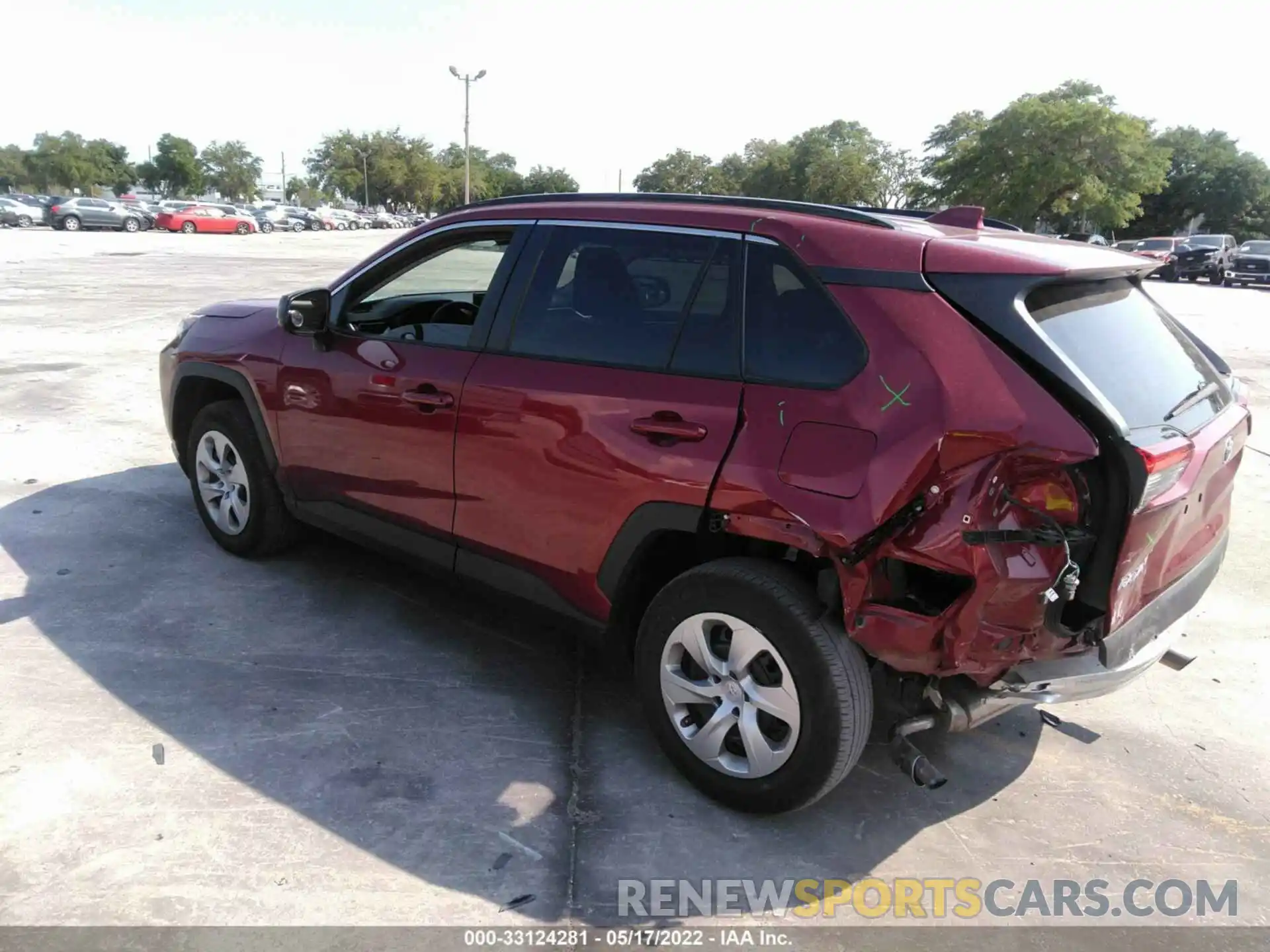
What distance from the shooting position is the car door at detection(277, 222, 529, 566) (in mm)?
3619

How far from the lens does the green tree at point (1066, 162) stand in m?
56.0

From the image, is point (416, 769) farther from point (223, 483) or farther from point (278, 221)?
point (278, 221)

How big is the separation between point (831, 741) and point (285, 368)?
295cm

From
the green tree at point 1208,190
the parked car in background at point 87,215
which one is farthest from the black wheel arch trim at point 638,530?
the green tree at point 1208,190

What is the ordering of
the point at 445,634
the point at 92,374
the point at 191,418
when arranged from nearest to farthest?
the point at 445,634 → the point at 191,418 → the point at 92,374

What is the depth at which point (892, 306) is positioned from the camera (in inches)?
103

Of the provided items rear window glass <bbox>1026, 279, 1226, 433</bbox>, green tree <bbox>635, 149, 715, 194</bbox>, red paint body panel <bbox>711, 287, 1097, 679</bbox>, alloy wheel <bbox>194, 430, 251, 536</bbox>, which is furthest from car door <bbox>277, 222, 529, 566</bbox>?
green tree <bbox>635, 149, 715, 194</bbox>

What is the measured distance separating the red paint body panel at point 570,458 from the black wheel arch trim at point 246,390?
1351 millimetres

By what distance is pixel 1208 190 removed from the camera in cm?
6525

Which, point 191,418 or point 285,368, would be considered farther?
point 191,418

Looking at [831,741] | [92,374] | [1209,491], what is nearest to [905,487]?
[831,741]

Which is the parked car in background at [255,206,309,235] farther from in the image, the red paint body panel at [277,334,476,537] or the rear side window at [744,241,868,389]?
the rear side window at [744,241,868,389]

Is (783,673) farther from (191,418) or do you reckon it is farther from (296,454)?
(191,418)

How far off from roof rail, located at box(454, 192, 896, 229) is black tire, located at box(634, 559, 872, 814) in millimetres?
1106
